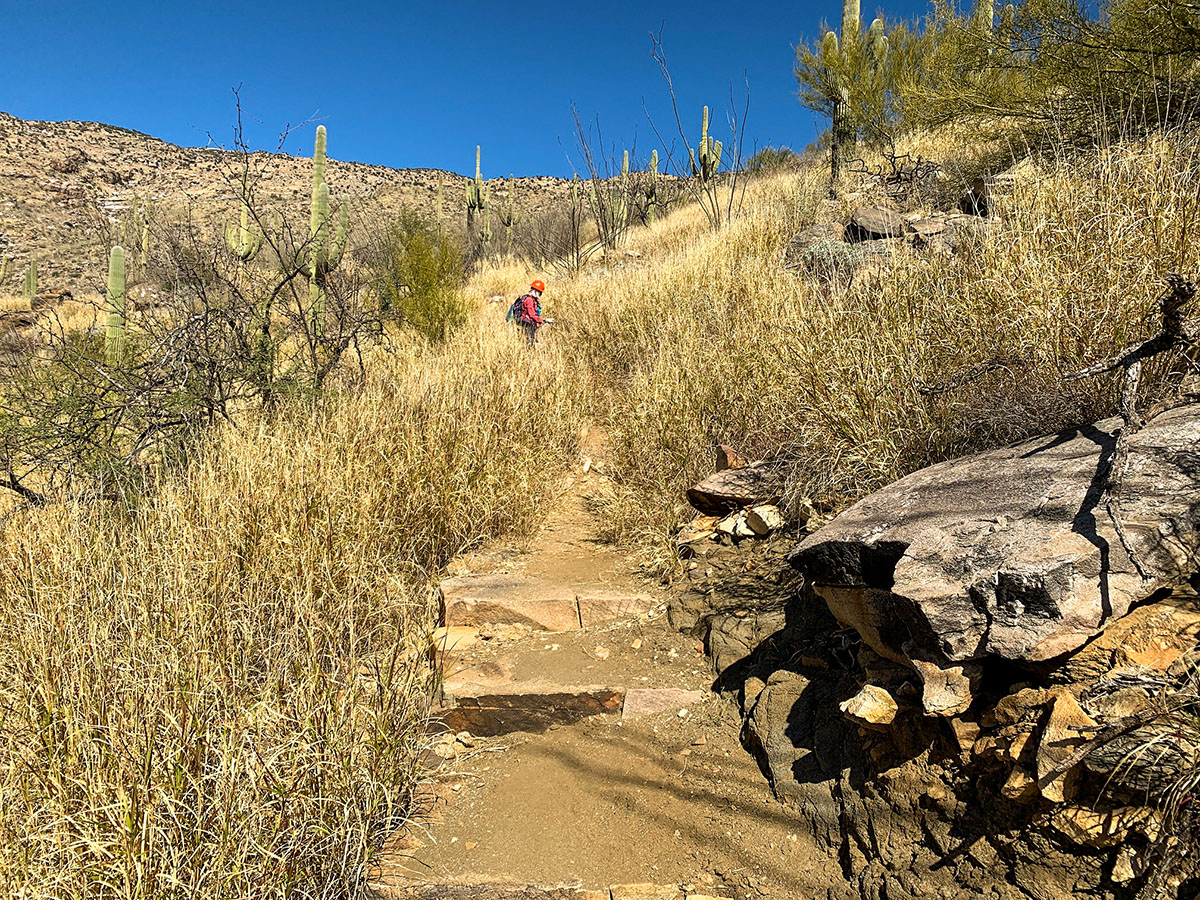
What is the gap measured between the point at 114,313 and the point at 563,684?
6.69 metres

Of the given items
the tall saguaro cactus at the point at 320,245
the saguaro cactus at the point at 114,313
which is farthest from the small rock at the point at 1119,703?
the saguaro cactus at the point at 114,313

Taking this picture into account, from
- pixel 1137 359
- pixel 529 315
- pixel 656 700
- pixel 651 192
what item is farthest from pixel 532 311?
pixel 651 192

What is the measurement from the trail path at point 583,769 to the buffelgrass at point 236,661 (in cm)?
24

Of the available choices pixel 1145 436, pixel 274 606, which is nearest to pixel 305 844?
pixel 274 606

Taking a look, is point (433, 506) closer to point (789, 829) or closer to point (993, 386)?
point (789, 829)

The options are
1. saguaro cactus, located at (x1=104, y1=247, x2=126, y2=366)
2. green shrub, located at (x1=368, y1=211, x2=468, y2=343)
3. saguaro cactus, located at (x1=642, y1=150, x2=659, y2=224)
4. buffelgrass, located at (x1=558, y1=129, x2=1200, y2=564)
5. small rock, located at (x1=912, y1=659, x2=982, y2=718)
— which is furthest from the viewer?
saguaro cactus, located at (x1=642, y1=150, x2=659, y2=224)

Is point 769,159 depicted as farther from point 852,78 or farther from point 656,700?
point 656,700

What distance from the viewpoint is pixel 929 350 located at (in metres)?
3.25

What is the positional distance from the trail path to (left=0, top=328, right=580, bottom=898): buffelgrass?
0.24 metres

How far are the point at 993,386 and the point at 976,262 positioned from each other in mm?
954

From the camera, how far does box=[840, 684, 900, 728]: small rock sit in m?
1.91

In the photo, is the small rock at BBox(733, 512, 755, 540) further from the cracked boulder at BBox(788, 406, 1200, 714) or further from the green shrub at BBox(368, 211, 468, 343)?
the green shrub at BBox(368, 211, 468, 343)

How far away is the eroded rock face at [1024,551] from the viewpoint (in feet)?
5.33

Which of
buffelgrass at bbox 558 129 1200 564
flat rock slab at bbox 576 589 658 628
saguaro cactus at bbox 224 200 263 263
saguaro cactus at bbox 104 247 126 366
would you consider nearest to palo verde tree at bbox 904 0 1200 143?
buffelgrass at bbox 558 129 1200 564
